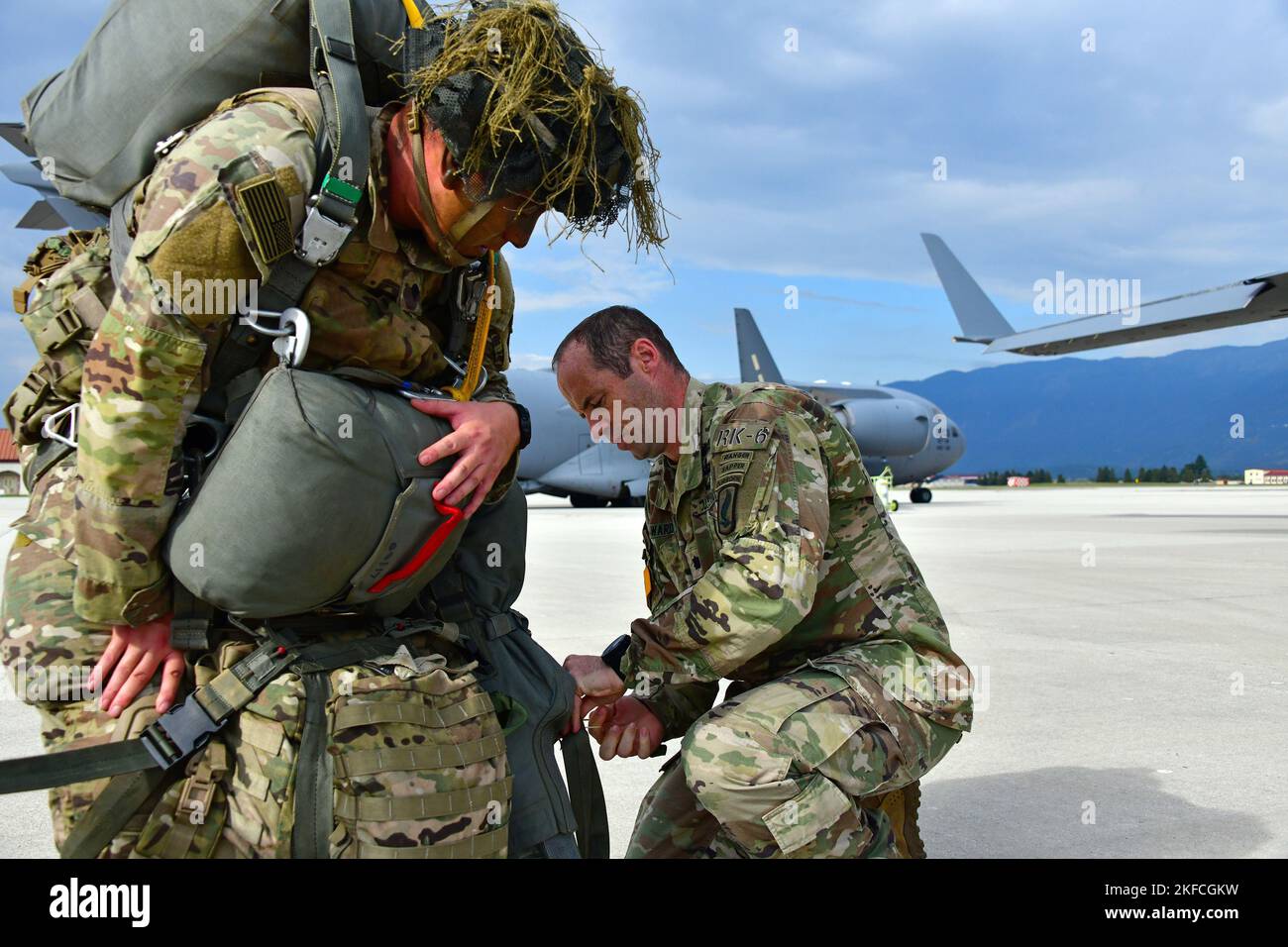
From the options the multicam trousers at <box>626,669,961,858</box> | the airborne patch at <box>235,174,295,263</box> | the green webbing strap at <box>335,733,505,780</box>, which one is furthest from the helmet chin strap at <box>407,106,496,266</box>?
the multicam trousers at <box>626,669,961,858</box>

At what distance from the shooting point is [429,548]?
1810mm

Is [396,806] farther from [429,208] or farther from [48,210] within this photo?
[48,210]

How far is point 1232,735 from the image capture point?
4422 mm

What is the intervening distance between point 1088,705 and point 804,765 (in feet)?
10.6

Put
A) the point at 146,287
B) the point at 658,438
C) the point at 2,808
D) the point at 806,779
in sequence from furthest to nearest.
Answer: the point at 2,808 → the point at 658,438 → the point at 806,779 → the point at 146,287

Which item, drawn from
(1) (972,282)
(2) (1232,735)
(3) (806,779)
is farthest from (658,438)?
(1) (972,282)

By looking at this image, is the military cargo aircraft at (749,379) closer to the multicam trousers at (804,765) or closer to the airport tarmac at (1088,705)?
the airport tarmac at (1088,705)

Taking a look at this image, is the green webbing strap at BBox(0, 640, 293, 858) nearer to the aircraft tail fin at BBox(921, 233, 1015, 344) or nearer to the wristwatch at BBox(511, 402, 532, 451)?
the wristwatch at BBox(511, 402, 532, 451)

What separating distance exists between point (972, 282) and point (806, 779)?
A: 28.7 m

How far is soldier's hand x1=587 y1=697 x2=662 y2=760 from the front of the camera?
8.73 feet

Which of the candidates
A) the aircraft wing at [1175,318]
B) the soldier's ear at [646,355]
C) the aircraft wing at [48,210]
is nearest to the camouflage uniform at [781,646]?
the soldier's ear at [646,355]

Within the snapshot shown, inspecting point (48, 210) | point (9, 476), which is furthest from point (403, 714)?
point (9, 476)
